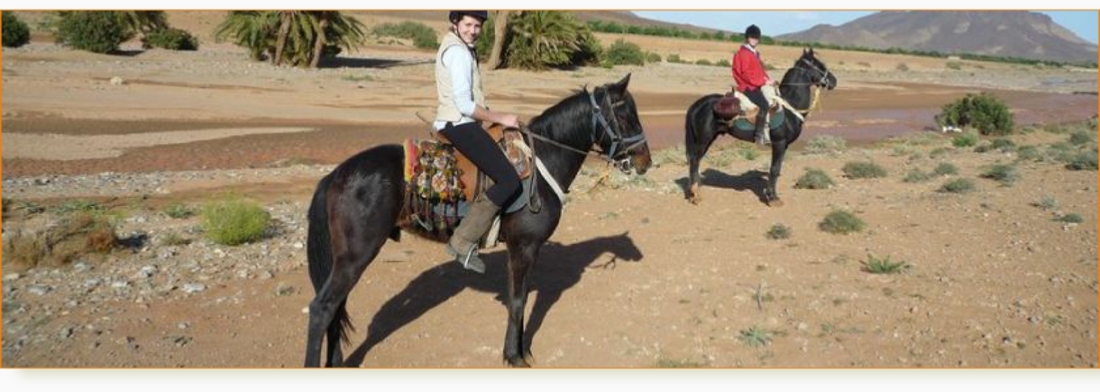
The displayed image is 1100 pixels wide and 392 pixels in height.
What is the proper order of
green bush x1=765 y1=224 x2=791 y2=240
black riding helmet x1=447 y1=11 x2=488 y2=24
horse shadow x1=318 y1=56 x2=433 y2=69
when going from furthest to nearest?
horse shadow x1=318 y1=56 x2=433 y2=69, green bush x1=765 y1=224 x2=791 y2=240, black riding helmet x1=447 y1=11 x2=488 y2=24

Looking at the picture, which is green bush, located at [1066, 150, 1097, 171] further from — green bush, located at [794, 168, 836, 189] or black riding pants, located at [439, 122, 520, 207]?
black riding pants, located at [439, 122, 520, 207]

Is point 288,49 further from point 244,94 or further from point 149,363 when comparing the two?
point 149,363

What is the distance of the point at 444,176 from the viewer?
17.5 feet

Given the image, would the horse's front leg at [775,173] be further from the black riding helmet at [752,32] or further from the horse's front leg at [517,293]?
the horse's front leg at [517,293]

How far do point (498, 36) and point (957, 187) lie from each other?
3401cm

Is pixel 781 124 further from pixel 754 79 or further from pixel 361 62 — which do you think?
pixel 361 62

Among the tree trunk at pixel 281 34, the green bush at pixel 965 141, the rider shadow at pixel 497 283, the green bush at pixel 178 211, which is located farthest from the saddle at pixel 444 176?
the tree trunk at pixel 281 34

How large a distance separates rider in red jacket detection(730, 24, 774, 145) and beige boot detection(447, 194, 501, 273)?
7.04 meters

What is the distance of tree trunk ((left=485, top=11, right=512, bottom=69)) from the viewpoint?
140 ft

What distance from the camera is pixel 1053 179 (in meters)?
12.3

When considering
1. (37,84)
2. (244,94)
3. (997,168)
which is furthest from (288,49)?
(997,168)

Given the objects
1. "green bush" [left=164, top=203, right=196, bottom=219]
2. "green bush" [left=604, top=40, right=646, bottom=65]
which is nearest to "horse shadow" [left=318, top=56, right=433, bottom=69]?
"green bush" [left=604, top=40, right=646, bottom=65]

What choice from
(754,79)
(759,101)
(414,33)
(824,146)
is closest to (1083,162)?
(824,146)

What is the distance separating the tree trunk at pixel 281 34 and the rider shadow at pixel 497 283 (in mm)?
31381
